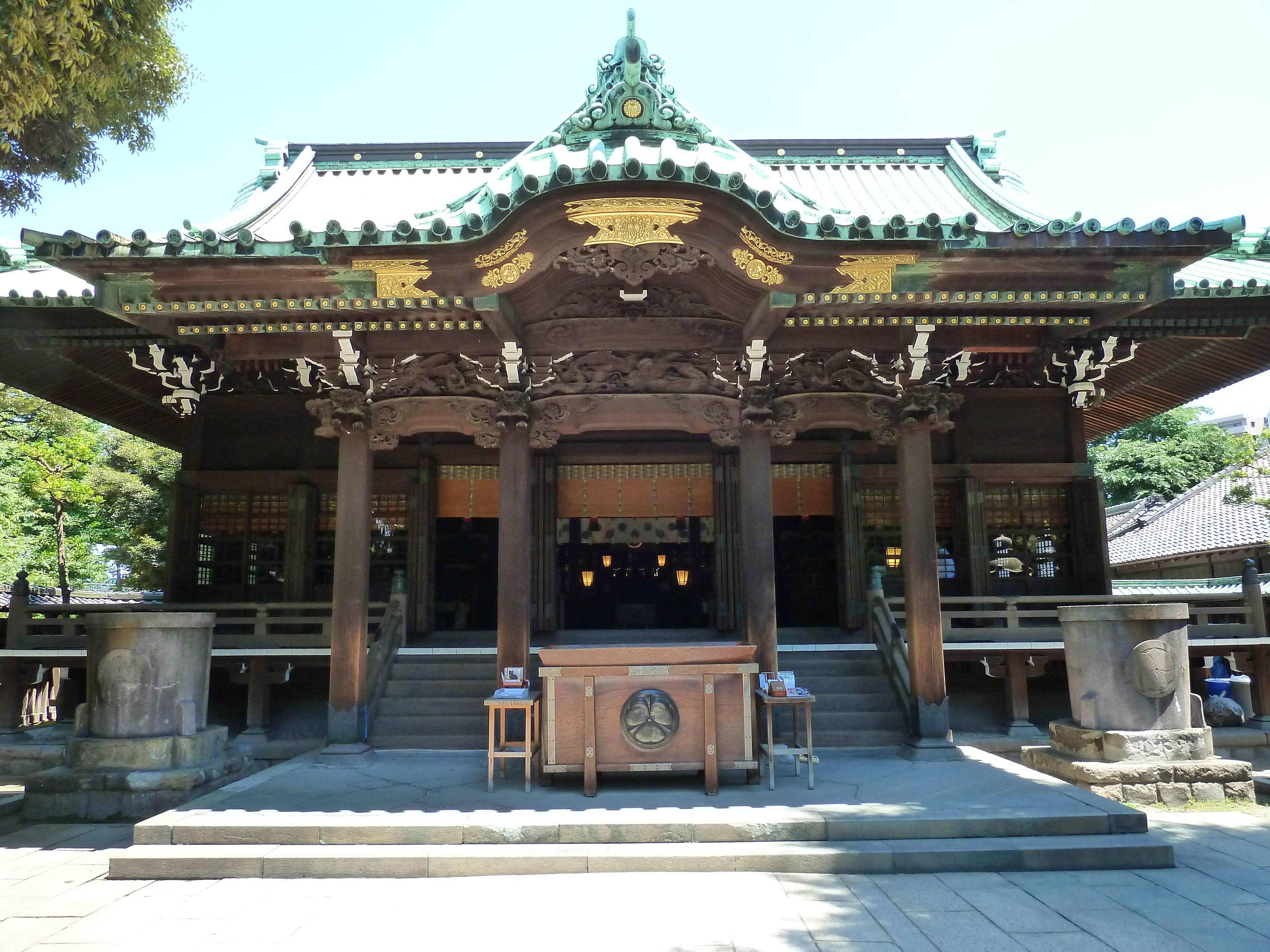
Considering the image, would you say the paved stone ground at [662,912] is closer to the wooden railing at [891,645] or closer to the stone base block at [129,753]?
the stone base block at [129,753]

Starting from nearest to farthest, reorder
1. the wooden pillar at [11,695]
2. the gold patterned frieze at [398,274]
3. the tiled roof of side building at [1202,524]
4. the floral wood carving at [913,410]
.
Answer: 1. the gold patterned frieze at [398,274]
2. the floral wood carving at [913,410]
3. the wooden pillar at [11,695]
4. the tiled roof of side building at [1202,524]

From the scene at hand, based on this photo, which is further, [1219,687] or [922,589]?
[1219,687]

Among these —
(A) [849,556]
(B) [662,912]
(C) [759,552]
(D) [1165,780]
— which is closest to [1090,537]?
(A) [849,556]

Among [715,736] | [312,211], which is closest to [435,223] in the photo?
[715,736]

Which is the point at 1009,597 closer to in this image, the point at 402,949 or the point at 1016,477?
the point at 1016,477

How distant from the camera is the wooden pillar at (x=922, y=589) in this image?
8180 mm

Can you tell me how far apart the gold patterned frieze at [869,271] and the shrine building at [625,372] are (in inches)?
0.9

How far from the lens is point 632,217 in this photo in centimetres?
664

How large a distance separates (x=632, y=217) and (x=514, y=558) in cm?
358

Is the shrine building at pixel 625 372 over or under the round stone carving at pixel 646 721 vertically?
over

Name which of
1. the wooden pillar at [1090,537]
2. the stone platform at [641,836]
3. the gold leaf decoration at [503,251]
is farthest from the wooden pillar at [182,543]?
the wooden pillar at [1090,537]

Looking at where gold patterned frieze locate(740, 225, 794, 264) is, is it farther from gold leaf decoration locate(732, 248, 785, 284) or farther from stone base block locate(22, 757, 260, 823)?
stone base block locate(22, 757, 260, 823)

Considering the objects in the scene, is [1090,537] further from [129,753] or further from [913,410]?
[129,753]

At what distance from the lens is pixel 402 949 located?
4.14 metres
